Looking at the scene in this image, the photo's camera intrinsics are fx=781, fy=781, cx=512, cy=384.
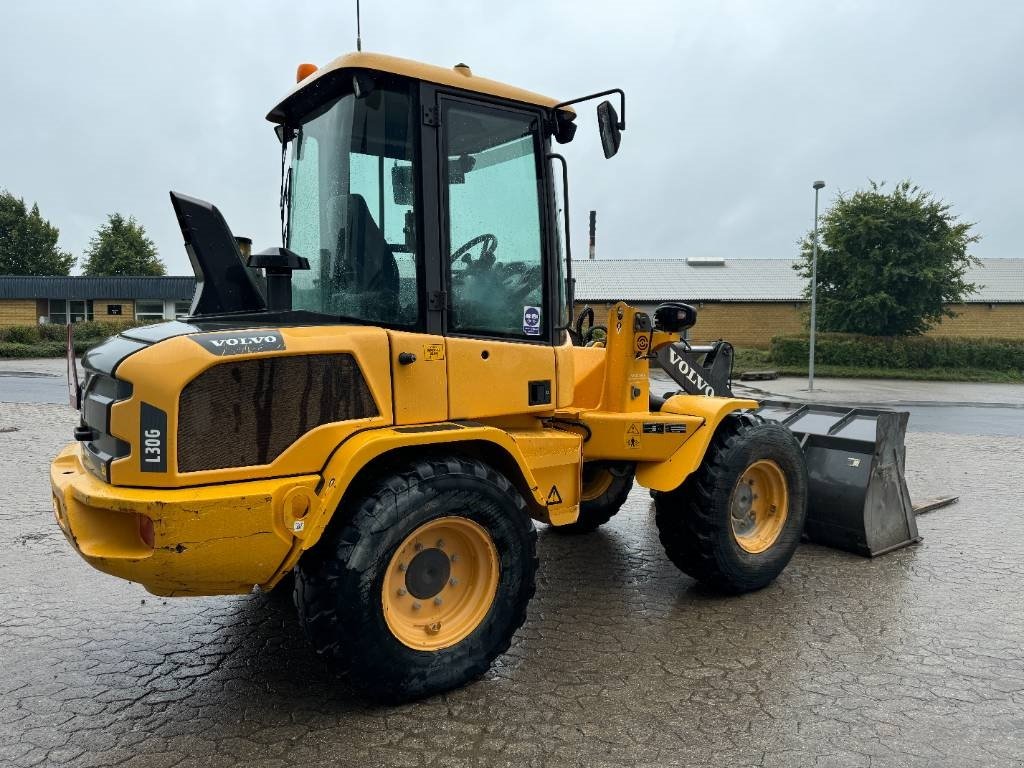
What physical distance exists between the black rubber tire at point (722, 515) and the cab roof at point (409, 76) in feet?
6.91

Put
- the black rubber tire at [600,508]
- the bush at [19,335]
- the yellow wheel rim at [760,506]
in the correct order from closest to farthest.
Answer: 1. the yellow wheel rim at [760,506]
2. the black rubber tire at [600,508]
3. the bush at [19,335]

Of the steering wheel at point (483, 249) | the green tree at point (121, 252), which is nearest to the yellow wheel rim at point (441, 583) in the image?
the steering wheel at point (483, 249)

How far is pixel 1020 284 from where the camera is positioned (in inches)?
1513

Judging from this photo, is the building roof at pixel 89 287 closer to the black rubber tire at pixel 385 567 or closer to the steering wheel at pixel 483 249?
the steering wheel at pixel 483 249

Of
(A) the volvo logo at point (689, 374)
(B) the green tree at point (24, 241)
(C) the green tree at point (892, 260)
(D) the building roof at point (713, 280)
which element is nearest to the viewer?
(A) the volvo logo at point (689, 374)

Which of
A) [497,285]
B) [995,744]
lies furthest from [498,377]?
[995,744]

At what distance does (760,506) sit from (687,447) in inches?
34.8

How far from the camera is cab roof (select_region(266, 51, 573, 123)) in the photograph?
3.38m

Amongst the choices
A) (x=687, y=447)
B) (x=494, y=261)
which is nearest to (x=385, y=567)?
(x=494, y=261)

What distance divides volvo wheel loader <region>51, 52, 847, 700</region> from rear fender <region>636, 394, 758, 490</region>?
0.01 metres

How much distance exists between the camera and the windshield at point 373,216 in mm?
3471

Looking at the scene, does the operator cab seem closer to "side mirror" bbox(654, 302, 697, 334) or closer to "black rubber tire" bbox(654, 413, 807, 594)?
"side mirror" bbox(654, 302, 697, 334)

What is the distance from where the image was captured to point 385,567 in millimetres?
3146

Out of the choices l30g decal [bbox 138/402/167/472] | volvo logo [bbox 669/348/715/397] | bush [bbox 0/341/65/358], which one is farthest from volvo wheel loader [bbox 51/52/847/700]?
bush [bbox 0/341/65/358]
